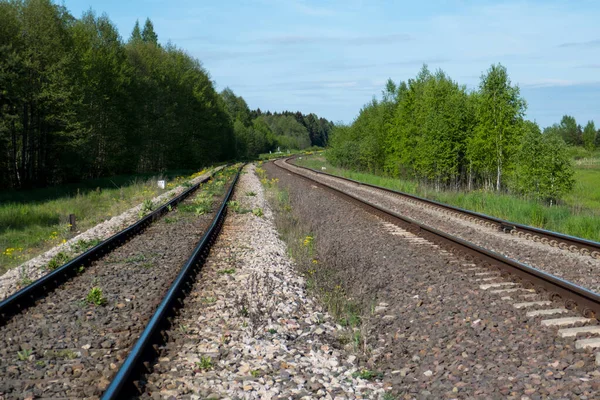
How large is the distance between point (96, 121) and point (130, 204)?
16.8 metres

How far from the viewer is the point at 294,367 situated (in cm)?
472

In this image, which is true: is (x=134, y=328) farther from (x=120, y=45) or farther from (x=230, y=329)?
(x=120, y=45)

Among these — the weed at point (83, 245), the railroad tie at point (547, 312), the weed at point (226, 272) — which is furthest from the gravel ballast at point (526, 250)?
the weed at point (83, 245)

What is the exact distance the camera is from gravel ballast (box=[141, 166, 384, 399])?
4.25 meters

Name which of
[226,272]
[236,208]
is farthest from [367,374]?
[236,208]

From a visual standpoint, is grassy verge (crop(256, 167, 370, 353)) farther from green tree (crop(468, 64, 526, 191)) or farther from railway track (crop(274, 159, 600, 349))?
green tree (crop(468, 64, 526, 191))

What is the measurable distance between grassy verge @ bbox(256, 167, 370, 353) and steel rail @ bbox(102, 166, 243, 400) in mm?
1773

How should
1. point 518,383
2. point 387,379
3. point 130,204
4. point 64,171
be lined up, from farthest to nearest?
point 64,171
point 130,204
point 387,379
point 518,383

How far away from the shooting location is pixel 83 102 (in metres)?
31.7

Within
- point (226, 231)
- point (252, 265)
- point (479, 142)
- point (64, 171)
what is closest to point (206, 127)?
point (64, 171)

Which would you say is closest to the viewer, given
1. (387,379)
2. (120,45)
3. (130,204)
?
(387,379)

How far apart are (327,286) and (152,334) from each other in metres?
2.96

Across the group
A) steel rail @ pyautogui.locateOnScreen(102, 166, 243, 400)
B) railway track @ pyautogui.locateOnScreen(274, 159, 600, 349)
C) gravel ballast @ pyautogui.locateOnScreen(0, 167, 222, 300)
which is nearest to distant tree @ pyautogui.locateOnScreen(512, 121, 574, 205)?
railway track @ pyautogui.locateOnScreen(274, 159, 600, 349)

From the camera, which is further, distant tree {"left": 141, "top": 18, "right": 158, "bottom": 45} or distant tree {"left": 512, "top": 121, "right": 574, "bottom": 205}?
distant tree {"left": 141, "top": 18, "right": 158, "bottom": 45}
